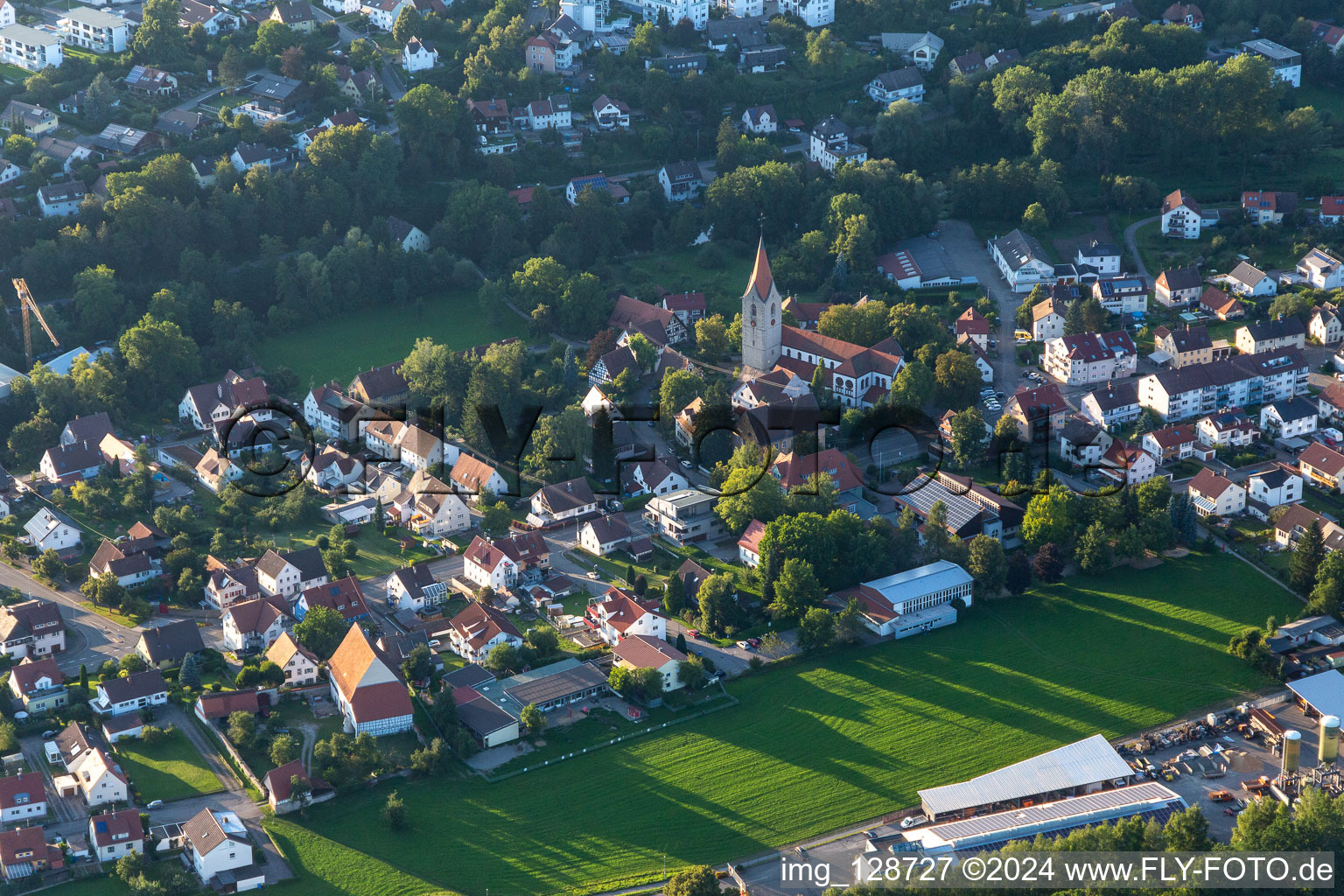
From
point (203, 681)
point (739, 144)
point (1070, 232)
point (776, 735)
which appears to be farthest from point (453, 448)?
point (1070, 232)

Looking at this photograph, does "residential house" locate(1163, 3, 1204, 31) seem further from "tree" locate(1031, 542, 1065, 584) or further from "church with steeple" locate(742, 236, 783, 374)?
"tree" locate(1031, 542, 1065, 584)

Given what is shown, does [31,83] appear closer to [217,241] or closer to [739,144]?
[217,241]

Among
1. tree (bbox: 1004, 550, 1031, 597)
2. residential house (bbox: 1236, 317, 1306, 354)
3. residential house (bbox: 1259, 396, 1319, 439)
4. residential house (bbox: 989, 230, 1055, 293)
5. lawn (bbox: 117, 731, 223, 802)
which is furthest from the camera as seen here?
residential house (bbox: 989, 230, 1055, 293)

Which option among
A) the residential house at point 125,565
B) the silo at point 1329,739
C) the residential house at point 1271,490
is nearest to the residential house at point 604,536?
the residential house at point 125,565

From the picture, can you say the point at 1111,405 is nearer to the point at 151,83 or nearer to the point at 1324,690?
the point at 1324,690

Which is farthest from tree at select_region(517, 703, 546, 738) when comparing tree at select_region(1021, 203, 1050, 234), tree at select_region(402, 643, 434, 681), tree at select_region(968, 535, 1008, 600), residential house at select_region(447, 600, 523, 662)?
tree at select_region(1021, 203, 1050, 234)

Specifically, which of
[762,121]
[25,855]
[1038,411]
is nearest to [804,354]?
[1038,411]
